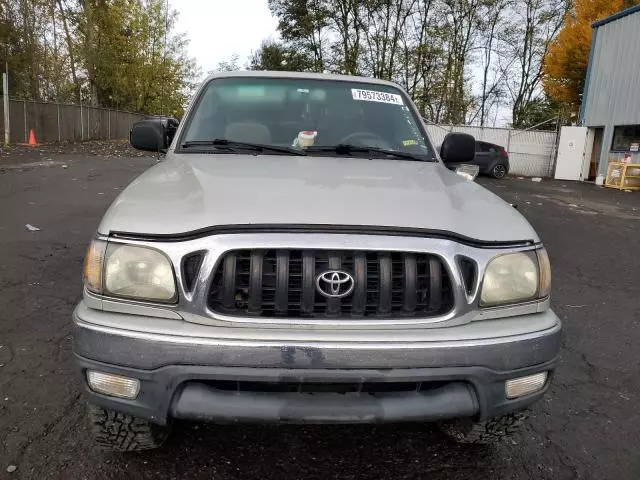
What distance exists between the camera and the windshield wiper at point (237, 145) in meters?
3.02

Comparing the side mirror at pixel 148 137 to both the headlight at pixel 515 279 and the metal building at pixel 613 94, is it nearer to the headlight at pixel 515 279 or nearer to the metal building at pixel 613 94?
the headlight at pixel 515 279

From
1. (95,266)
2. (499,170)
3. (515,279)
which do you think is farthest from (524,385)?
(499,170)

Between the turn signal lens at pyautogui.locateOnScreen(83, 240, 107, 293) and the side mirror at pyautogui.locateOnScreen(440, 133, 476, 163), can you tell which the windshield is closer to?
the side mirror at pyautogui.locateOnScreen(440, 133, 476, 163)

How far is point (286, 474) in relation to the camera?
218 centimetres

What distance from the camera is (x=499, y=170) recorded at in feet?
63.5

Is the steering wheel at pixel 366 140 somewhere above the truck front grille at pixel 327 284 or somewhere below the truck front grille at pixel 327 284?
above

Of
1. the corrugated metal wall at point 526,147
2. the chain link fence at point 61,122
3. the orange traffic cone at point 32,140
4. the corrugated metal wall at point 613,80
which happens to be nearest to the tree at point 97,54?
the chain link fence at point 61,122

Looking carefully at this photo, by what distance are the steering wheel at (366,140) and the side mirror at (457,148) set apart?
0.54 meters

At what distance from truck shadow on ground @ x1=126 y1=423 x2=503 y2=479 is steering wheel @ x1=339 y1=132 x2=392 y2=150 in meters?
1.67

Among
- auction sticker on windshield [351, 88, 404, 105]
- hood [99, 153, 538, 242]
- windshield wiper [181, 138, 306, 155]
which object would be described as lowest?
hood [99, 153, 538, 242]

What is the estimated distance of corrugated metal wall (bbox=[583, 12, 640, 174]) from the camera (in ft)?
57.3

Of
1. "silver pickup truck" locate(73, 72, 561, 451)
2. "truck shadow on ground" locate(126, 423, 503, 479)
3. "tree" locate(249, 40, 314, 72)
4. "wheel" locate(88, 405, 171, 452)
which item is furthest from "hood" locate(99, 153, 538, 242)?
"tree" locate(249, 40, 314, 72)

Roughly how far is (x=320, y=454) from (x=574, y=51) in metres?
28.1

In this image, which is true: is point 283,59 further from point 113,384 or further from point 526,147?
point 113,384
